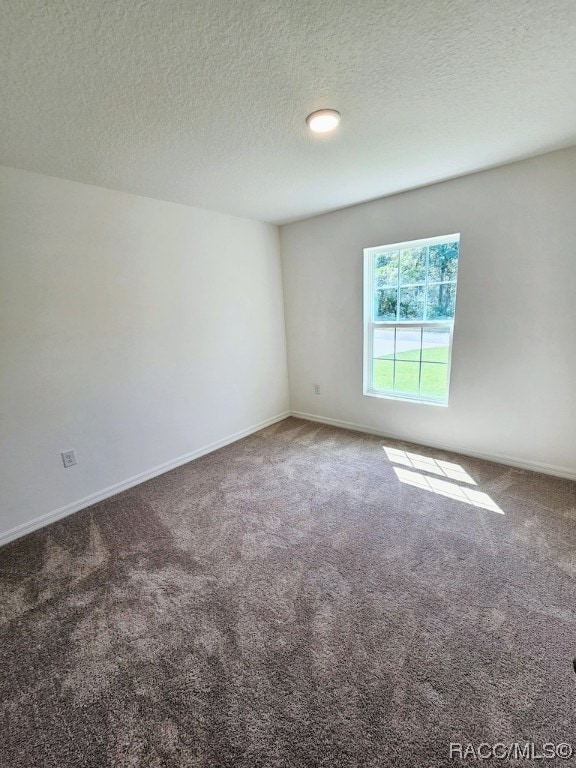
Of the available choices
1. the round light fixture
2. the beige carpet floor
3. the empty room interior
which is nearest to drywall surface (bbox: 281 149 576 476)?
the empty room interior

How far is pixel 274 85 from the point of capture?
1373 mm

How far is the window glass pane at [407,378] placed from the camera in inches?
125

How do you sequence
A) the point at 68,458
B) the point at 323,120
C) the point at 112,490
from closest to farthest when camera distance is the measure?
the point at 323,120, the point at 68,458, the point at 112,490

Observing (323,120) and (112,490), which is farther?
(112,490)

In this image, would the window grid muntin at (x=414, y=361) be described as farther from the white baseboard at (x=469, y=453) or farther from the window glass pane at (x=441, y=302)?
the white baseboard at (x=469, y=453)

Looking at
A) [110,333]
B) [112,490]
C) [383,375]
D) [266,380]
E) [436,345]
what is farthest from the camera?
[266,380]

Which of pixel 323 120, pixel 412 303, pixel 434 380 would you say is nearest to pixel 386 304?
pixel 412 303

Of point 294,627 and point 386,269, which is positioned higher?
point 386,269

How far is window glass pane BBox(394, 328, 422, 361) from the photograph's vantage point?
3.08 m

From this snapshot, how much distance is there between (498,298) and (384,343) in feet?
3.51

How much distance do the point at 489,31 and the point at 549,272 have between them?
1.69 metres

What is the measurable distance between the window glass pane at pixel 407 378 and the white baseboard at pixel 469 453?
18.9 inches

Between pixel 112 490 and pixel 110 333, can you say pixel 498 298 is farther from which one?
pixel 112 490

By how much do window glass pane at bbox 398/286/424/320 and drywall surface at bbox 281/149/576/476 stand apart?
37cm
